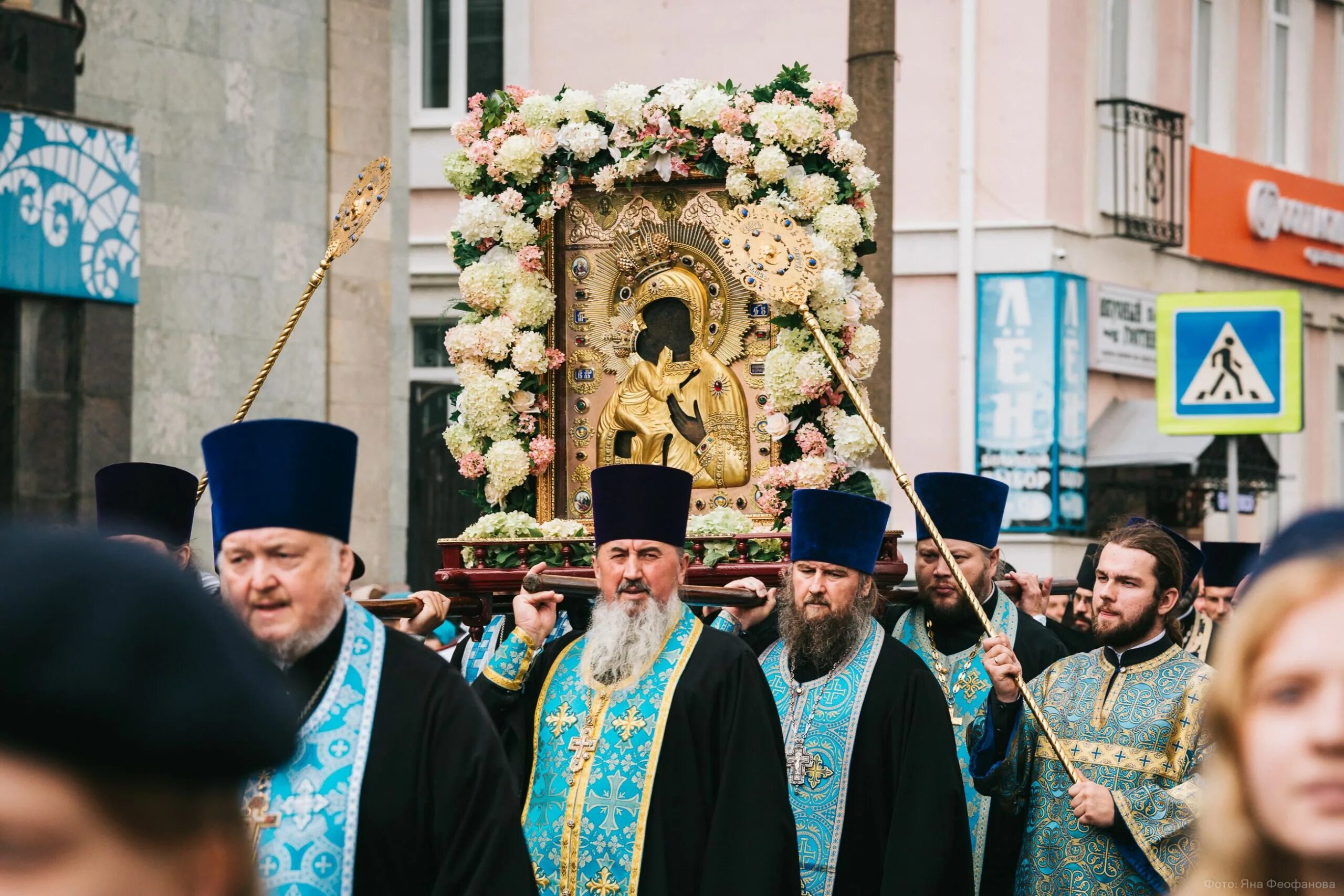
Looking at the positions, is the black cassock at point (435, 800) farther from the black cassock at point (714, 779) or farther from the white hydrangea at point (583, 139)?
the white hydrangea at point (583, 139)

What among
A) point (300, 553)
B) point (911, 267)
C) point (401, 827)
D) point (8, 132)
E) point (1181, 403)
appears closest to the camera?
point (401, 827)

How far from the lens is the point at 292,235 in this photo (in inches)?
515

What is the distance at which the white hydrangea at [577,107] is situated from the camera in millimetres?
8031

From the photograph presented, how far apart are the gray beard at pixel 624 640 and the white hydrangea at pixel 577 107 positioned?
9.13 ft

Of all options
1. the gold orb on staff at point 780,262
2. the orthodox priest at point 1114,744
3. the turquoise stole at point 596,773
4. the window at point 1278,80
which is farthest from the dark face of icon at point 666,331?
the window at point 1278,80

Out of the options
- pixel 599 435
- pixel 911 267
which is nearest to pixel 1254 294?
pixel 599 435

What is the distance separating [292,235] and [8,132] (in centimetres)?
223

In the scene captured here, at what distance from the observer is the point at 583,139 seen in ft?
26.2

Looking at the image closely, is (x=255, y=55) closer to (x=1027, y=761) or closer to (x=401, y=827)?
(x=1027, y=761)

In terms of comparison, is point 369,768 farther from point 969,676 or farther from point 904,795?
point 969,676

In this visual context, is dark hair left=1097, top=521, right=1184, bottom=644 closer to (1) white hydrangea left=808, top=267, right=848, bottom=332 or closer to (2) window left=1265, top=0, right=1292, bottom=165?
(1) white hydrangea left=808, top=267, right=848, bottom=332

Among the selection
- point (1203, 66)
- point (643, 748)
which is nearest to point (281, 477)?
point (643, 748)

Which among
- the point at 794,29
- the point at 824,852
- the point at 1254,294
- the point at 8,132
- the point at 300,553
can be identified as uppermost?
the point at 794,29

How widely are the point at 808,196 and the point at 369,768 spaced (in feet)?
13.8
